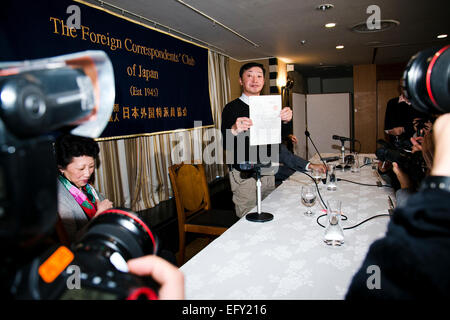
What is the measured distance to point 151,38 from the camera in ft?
12.5

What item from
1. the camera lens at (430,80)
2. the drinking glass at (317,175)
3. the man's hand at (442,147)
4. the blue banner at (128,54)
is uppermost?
the blue banner at (128,54)

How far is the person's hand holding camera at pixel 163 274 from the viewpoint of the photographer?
0.51m

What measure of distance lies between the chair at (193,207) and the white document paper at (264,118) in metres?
0.82

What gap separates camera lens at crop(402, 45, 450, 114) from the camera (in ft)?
1.85

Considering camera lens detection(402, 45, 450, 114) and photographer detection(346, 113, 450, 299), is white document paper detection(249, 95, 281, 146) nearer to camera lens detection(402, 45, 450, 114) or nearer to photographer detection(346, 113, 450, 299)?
camera lens detection(402, 45, 450, 114)

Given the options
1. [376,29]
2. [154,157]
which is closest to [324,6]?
[376,29]

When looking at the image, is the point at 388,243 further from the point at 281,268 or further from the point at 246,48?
the point at 246,48

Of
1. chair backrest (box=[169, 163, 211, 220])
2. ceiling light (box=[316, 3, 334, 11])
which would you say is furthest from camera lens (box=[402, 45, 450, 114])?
ceiling light (box=[316, 3, 334, 11])

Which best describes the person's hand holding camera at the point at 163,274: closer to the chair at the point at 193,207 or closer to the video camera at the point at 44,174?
the video camera at the point at 44,174

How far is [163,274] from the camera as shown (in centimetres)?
53

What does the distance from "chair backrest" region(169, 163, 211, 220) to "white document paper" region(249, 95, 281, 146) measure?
884mm

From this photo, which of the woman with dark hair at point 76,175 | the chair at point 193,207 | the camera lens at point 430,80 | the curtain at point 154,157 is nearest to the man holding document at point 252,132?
the chair at point 193,207

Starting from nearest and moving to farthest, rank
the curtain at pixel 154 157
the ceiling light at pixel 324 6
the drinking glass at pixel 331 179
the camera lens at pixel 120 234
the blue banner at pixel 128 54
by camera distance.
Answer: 1. the camera lens at pixel 120 234
2. the drinking glass at pixel 331 179
3. the blue banner at pixel 128 54
4. the ceiling light at pixel 324 6
5. the curtain at pixel 154 157
